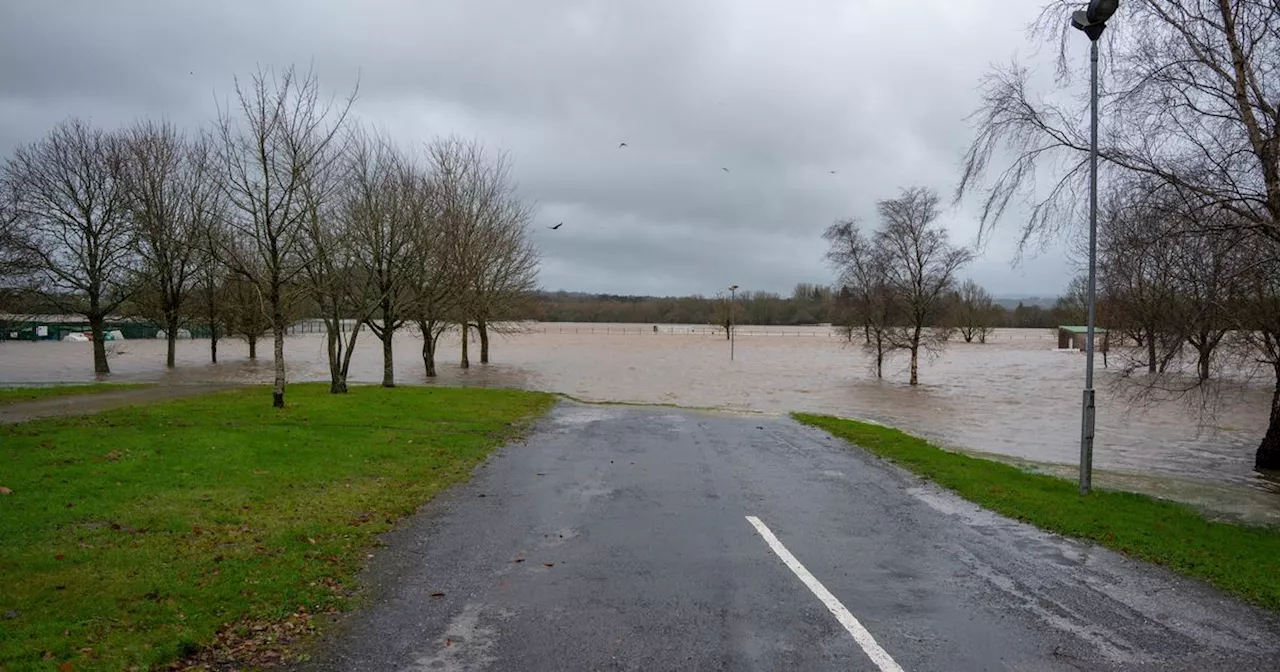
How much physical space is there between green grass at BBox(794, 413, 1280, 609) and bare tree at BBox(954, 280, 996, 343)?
3744 inches

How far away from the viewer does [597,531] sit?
23.2ft

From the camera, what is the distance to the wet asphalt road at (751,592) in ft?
14.2

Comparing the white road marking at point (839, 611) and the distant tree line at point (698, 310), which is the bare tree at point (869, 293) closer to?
the white road marking at point (839, 611)

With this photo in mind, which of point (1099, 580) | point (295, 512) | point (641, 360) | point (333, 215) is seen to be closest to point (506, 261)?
point (333, 215)

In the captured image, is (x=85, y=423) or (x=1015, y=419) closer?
(x=85, y=423)

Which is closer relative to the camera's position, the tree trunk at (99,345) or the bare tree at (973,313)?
the tree trunk at (99,345)

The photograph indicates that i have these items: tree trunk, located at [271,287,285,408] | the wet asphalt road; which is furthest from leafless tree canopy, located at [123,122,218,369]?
the wet asphalt road

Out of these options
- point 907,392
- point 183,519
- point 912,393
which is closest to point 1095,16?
point 183,519

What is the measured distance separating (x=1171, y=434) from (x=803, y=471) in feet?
51.8

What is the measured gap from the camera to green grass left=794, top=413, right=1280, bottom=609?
6164 mm

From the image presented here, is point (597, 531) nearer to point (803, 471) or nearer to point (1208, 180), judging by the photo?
point (803, 471)

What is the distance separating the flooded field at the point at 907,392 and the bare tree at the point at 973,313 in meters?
48.8

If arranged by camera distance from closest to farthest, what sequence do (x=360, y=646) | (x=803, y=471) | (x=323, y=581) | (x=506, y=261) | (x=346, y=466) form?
(x=360, y=646) → (x=323, y=581) → (x=346, y=466) → (x=803, y=471) → (x=506, y=261)

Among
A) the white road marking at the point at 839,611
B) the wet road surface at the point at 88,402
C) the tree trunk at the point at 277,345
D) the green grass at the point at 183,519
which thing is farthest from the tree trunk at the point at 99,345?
the white road marking at the point at 839,611
